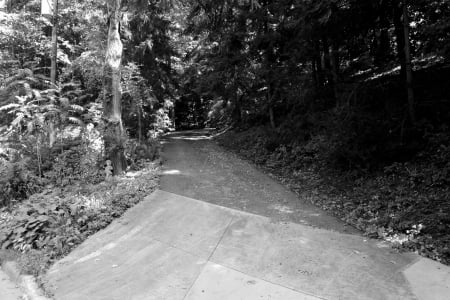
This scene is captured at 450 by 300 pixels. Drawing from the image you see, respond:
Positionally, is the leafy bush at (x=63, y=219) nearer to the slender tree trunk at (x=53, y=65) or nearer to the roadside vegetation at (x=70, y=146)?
the roadside vegetation at (x=70, y=146)

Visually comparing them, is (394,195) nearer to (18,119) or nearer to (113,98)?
(113,98)

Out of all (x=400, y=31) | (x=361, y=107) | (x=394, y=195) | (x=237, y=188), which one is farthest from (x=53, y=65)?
(x=394, y=195)

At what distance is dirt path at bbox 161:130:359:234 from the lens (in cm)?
616

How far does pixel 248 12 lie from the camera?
36.3 feet

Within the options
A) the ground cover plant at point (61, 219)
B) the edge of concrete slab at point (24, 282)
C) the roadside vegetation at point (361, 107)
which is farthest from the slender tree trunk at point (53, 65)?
the edge of concrete slab at point (24, 282)

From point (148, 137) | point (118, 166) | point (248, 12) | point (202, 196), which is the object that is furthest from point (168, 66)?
point (202, 196)

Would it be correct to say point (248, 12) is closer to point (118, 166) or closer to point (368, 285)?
point (118, 166)

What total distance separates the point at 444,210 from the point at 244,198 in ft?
12.4

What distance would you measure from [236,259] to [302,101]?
6.18 m

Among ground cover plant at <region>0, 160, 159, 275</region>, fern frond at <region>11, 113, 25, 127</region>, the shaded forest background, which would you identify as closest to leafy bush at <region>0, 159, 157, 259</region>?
ground cover plant at <region>0, 160, 159, 275</region>

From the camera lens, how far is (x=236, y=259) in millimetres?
4672

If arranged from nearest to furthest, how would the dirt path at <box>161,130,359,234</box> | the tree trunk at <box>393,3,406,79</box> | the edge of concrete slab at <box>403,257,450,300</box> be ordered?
the edge of concrete slab at <box>403,257,450,300</box>, the dirt path at <box>161,130,359,234</box>, the tree trunk at <box>393,3,406,79</box>

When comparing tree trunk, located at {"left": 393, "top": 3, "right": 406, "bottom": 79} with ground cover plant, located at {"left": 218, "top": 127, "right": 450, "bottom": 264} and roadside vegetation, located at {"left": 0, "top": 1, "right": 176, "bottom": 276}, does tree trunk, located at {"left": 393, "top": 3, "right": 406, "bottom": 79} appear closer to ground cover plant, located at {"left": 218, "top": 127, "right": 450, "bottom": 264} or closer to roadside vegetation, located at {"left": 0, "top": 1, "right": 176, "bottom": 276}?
ground cover plant, located at {"left": 218, "top": 127, "right": 450, "bottom": 264}

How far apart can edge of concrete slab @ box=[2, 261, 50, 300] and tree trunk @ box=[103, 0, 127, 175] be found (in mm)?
3700
